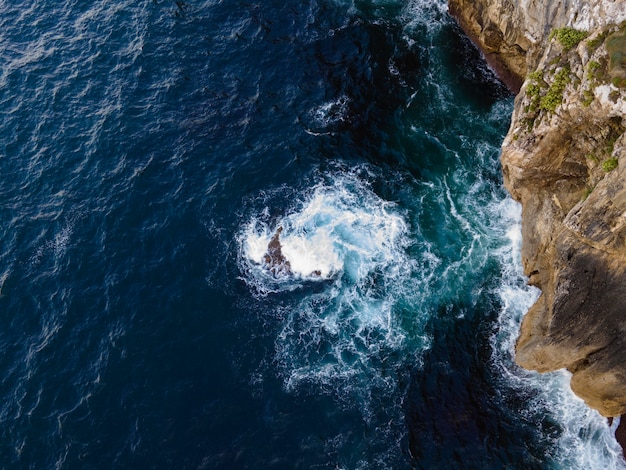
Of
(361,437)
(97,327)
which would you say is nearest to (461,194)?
(361,437)

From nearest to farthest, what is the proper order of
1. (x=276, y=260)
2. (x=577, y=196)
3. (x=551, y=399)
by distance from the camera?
(x=577, y=196)
(x=551, y=399)
(x=276, y=260)

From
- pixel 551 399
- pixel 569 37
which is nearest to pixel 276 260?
pixel 551 399

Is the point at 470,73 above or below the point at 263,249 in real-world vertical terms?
above

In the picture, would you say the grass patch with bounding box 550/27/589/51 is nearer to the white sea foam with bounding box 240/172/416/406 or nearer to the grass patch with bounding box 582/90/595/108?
the grass patch with bounding box 582/90/595/108

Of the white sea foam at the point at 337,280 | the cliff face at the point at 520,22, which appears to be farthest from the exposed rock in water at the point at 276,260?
the cliff face at the point at 520,22

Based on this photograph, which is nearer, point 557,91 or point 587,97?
point 587,97

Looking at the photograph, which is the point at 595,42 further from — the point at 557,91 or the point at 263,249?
the point at 263,249

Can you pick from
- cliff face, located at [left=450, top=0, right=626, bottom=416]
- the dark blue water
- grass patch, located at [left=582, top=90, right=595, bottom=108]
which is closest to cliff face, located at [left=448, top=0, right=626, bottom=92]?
cliff face, located at [left=450, top=0, right=626, bottom=416]
